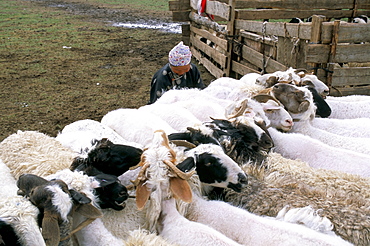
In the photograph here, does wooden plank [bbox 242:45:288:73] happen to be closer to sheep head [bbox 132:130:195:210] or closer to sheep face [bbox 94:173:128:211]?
sheep head [bbox 132:130:195:210]

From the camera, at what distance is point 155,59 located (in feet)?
39.7

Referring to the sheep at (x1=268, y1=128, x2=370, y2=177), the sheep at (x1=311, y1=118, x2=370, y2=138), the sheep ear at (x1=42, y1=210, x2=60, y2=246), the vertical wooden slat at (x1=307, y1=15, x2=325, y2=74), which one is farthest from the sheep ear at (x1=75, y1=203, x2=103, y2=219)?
the vertical wooden slat at (x1=307, y1=15, x2=325, y2=74)

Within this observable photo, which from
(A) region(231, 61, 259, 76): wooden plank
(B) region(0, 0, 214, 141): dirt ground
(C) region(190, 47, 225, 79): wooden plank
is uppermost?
(A) region(231, 61, 259, 76): wooden plank

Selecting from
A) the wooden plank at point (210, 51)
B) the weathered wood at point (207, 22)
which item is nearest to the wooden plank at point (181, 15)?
the weathered wood at point (207, 22)

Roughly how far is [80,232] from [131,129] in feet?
5.55

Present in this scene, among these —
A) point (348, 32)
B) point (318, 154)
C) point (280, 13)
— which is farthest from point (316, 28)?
point (280, 13)

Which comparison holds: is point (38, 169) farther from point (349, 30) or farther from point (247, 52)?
point (247, 52)

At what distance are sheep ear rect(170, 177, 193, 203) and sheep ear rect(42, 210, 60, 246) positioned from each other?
88 cm

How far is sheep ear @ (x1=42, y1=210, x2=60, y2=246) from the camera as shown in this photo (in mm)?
2098

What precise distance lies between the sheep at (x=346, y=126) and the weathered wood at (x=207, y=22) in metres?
5.05

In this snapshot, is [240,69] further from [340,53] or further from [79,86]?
[79,86]

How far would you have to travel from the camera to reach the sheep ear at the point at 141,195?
8.53 feet

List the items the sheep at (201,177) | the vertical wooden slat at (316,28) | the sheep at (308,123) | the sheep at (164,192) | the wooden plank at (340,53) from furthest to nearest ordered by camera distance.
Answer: the wooden plank at (340,53), the vertical wooden slat at (316,28), the sheep at (308,123), the sheep at (201,177), the sheep at (164,192)

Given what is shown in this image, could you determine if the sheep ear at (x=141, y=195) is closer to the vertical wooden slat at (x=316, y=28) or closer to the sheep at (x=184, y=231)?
the sheep at (x=184, y=231)
